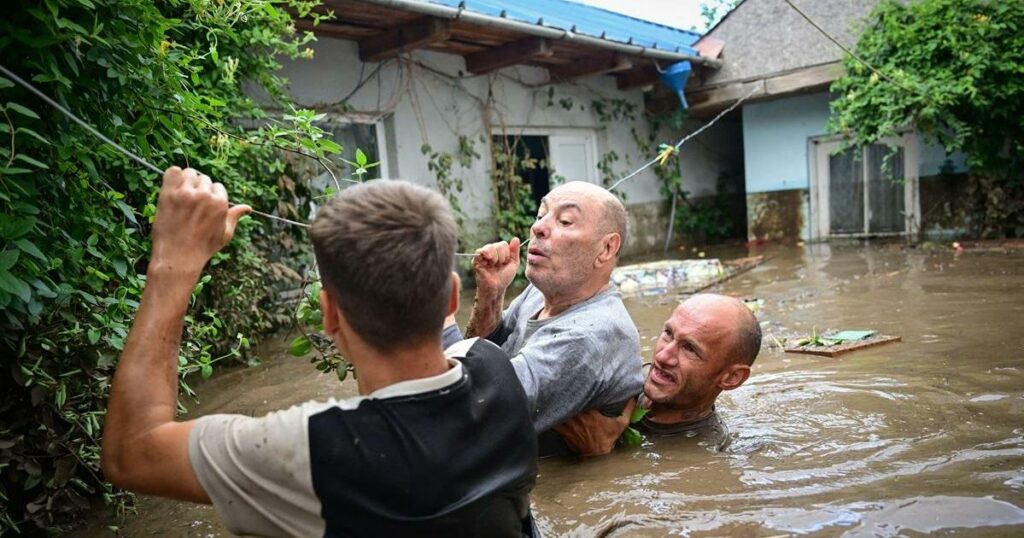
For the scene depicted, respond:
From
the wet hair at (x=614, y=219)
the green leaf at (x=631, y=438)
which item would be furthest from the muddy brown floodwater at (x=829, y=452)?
the wet hair at (x=614, y=219)

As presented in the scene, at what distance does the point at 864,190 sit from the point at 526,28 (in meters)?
A: 6.73

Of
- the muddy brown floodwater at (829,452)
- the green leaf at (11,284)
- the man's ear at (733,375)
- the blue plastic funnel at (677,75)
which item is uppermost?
the blue plastic funnel at (677,75)

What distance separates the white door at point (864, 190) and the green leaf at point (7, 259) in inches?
443

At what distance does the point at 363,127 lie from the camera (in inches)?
322

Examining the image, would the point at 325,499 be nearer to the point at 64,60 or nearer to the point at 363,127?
the point at 64,60

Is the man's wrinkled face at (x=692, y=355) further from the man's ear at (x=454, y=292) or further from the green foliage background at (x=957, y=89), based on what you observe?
the green foliage background at (x=957, y=89)

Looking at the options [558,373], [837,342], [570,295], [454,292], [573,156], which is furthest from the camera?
[573,156]

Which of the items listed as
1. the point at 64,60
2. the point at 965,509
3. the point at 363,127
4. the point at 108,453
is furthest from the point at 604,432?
the point at 363,127

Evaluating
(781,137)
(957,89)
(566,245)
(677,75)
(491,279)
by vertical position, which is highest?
(677,75)

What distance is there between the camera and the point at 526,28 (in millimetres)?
7969

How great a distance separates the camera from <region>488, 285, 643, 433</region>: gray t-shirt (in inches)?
99.3

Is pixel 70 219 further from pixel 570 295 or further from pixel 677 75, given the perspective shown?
pixel 677 75

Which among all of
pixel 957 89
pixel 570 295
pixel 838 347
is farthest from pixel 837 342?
pixel 957 89

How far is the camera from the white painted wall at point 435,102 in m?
7.57
